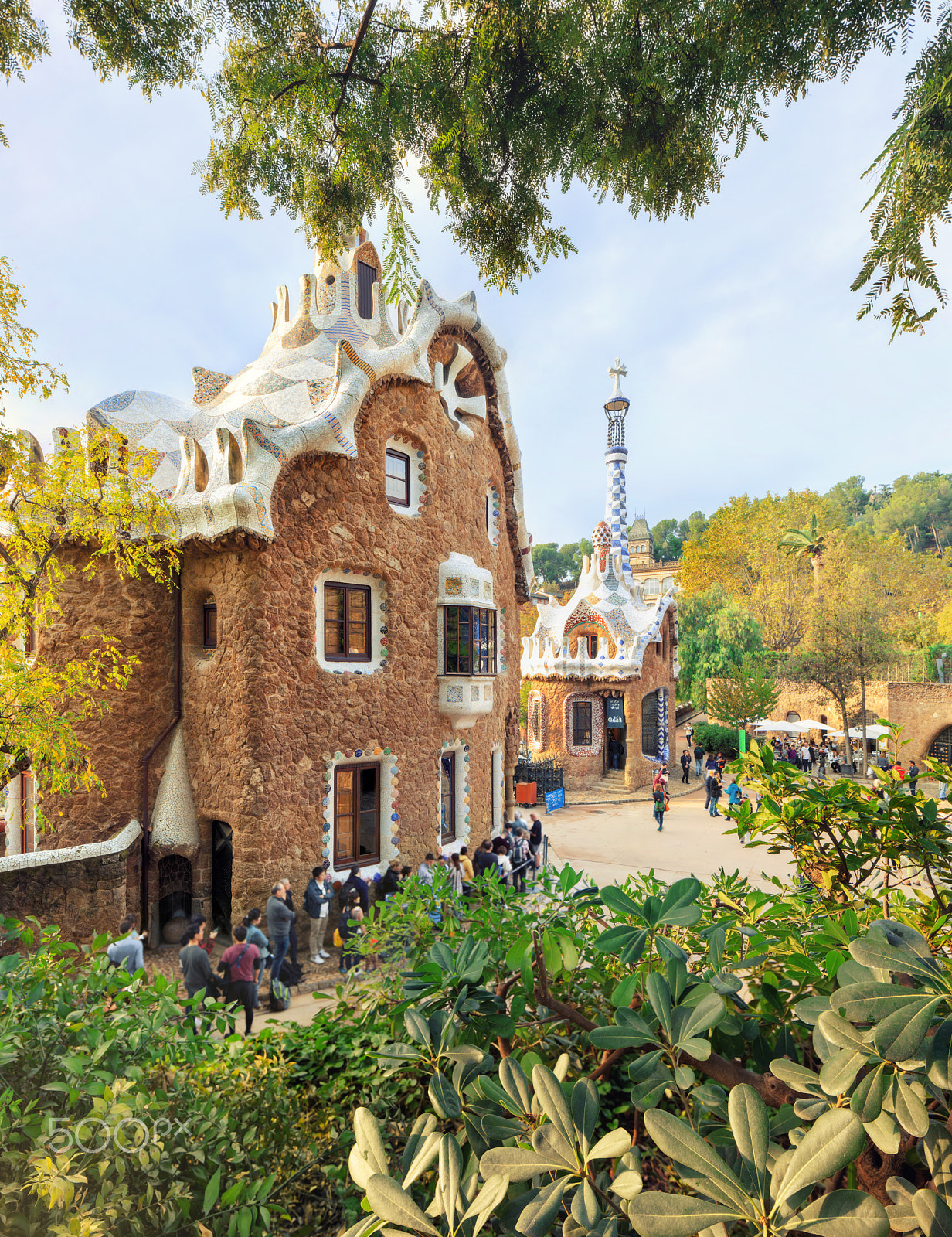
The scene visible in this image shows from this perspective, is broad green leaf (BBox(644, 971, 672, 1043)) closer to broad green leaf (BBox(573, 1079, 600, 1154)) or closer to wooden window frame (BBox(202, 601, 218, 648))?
broad green leaf (BBox(573, 1079, 600, 1154))

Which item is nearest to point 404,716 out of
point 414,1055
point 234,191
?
point 234,191

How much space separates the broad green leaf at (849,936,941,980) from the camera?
47.0 inches

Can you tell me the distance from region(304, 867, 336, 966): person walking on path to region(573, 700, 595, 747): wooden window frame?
1452 cm

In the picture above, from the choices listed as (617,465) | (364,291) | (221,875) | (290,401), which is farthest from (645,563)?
(221,875)

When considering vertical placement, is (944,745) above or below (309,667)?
below

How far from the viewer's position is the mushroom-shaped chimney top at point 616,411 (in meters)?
29.8

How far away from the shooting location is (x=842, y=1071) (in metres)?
1.14

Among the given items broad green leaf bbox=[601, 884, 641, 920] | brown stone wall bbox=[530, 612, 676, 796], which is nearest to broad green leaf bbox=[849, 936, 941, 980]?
broad green leaf bbox=[601, 884, 641, 920]

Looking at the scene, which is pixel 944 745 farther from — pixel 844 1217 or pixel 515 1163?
pixel 515 1163

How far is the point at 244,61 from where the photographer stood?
391 centimetres

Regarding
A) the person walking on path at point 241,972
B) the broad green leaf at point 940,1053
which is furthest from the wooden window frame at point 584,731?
the broad green leaf at point 940,1053

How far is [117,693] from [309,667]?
267 cm

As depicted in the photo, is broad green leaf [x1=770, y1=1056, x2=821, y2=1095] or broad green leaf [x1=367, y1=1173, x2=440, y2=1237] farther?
broad green leaf [x1=770, y1=1056, x2=821, y2=1095]

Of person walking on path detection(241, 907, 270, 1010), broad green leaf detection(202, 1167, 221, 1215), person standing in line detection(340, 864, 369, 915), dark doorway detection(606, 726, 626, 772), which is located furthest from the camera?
dark doorway detection(606, 726, 626, 772)
